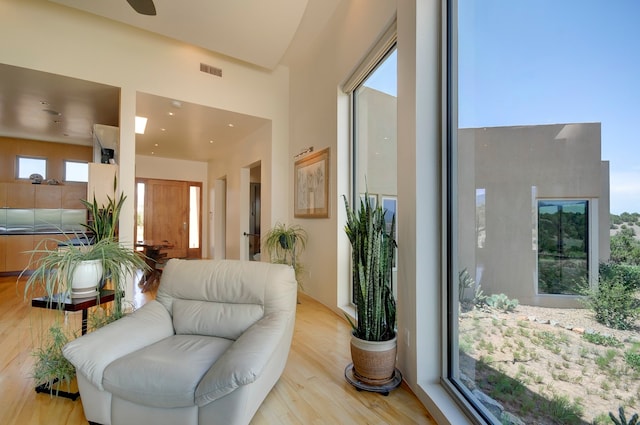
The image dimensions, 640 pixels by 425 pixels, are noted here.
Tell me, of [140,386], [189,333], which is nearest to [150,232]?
[189,333]

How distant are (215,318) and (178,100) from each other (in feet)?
11.7

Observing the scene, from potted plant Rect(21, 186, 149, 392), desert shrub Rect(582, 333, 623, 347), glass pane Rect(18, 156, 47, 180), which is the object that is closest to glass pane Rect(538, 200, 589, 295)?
desert shrub Rect(582, 333, 623, 347)

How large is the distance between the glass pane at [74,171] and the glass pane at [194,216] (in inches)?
96.5

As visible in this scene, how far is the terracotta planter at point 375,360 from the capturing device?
198cm

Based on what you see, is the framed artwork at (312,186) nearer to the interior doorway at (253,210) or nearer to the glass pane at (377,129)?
the glass pane at (377,129)

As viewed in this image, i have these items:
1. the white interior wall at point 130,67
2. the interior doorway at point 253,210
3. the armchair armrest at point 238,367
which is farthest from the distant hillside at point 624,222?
the interior doorway at point 253,210

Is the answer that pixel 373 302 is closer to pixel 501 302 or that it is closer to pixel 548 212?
pixel 501 302

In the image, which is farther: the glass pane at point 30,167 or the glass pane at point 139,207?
the glass pane at point 139,207

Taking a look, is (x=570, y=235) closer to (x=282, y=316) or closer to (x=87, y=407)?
(x=282, y=316)

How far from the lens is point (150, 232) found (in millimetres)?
8031

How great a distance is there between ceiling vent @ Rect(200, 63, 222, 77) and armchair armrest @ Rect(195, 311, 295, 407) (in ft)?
14.1

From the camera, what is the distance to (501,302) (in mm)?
1519

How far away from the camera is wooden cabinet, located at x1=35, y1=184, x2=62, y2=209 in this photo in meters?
6.02

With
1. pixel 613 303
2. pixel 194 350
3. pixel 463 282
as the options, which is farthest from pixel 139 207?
pixel 613 303
